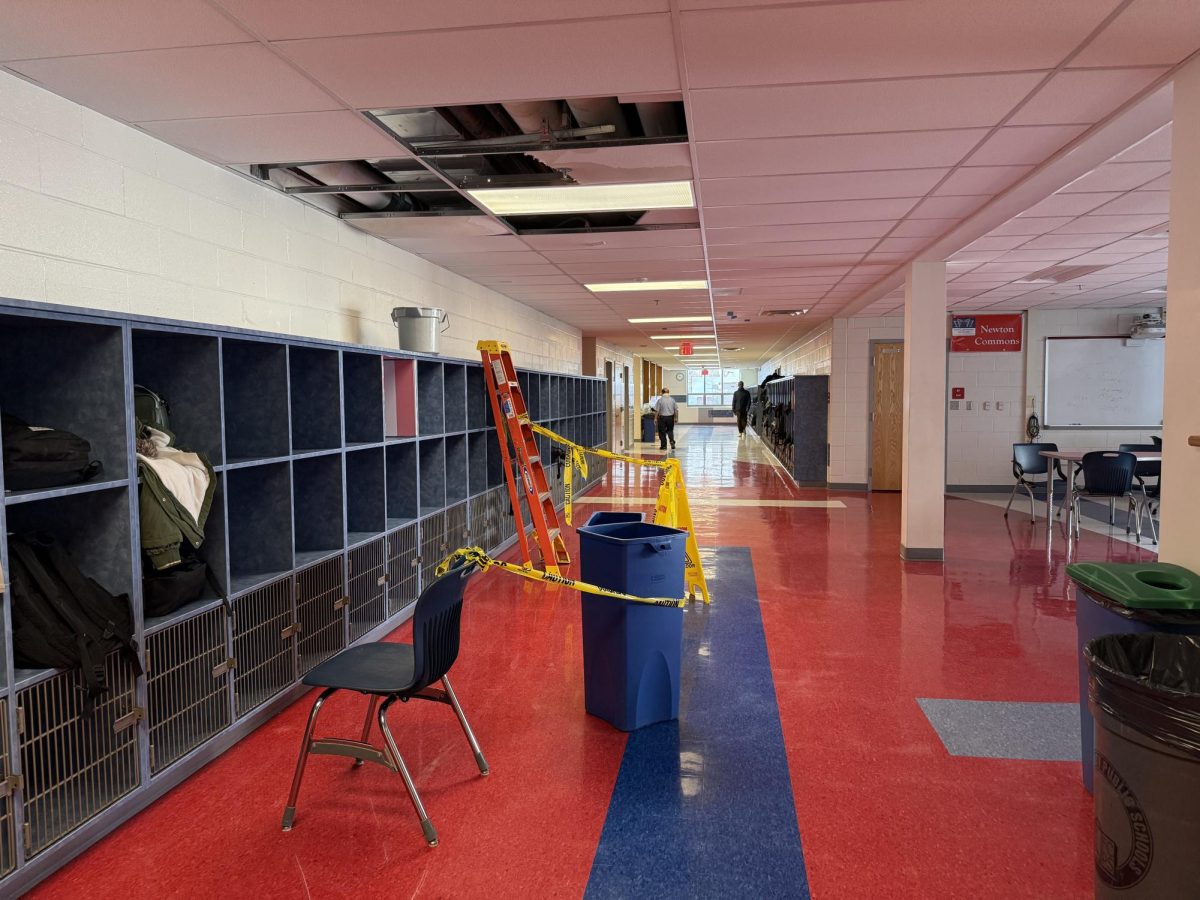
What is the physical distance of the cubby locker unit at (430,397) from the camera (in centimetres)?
520

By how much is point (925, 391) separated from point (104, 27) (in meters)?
5.73

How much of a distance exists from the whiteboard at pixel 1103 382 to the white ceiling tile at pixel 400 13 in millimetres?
10018

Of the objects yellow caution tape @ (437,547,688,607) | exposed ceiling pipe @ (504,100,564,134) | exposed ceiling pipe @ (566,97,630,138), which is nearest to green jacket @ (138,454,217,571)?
yellow caution tape @ (437,547,688,607)

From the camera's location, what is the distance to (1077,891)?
211cm

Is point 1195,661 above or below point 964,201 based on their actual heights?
below

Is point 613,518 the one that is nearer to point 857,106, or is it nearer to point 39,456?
point 857,106

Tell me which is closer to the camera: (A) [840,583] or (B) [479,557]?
(B) [479,557]

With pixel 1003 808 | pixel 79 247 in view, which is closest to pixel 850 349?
pixel 1003 808

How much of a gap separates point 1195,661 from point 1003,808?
765 mm

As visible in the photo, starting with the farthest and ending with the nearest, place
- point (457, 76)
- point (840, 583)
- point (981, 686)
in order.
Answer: point (840, 583), point (981, 686), point (457, 76)

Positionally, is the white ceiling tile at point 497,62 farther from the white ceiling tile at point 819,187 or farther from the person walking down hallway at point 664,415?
the person walking down hallway at point 664,415

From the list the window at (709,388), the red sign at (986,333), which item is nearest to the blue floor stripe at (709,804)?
the red sign at (986,333)

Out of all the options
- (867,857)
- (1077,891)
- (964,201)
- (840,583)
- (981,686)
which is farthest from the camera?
(840,583)

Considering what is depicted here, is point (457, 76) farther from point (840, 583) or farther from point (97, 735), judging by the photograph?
point (840, 583)
